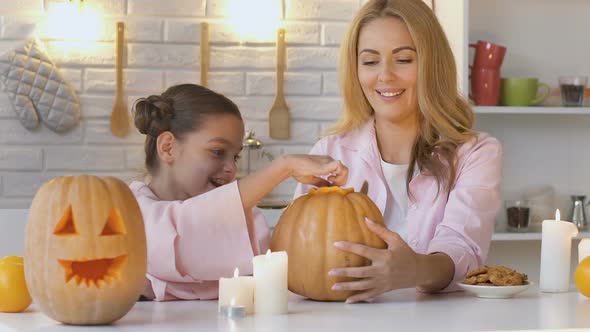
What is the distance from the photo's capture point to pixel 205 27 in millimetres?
3549

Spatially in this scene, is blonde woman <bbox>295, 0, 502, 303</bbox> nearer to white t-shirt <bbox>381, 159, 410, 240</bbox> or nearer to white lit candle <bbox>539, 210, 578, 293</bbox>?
white t-shirt <bbox>381, 159, 410, 240</bbox>

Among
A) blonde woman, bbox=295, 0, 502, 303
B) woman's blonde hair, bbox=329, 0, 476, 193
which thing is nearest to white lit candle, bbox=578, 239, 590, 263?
blonde woman, bbox=295, 0, 502, 303

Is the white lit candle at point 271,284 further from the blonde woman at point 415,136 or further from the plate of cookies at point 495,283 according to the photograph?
→ the blonde woman at point 415,136

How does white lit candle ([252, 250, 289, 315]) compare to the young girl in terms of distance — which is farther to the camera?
the young girl

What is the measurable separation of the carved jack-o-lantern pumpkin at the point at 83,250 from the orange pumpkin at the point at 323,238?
1.00 feet

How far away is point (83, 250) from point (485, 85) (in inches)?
95.1

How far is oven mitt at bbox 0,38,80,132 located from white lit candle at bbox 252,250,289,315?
2203 mm

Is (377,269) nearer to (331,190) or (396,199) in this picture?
(331,190)

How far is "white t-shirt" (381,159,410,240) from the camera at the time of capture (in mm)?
2197

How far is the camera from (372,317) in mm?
1369

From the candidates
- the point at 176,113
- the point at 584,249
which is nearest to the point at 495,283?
the point at 584,249

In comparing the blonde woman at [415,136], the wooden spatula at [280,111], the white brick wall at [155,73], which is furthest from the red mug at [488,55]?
the blonde woman at [415,136]

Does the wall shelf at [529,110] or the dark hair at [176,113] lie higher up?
the dark hair at [176,113]

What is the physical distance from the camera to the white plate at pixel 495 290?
5.22 feet
